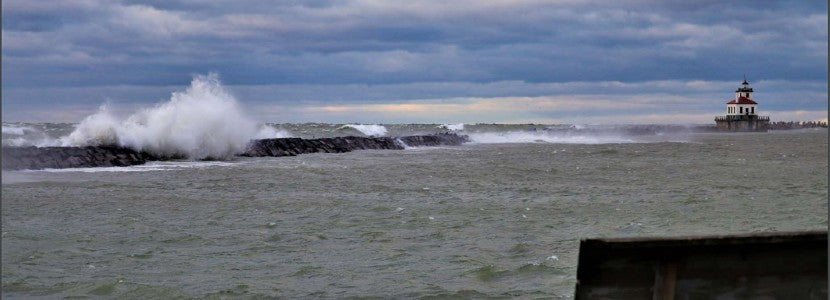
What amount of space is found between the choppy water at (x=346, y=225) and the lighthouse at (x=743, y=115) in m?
99.4

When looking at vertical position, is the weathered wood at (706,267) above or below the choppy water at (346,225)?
above

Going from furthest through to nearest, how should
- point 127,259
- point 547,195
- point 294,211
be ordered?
1. point 547,195
2. point 294,211
3. point 127,259

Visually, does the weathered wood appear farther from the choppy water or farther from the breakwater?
the breakwater

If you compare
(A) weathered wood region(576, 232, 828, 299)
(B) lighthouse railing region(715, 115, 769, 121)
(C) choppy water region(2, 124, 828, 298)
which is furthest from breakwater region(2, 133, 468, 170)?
(B) lighthouse railing region(715, 115, 769, 121)

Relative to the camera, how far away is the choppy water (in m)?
9.38

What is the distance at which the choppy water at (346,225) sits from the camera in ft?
30.8

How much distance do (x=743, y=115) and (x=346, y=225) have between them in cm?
11607

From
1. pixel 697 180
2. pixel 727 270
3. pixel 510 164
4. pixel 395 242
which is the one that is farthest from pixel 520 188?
pixel 727 270

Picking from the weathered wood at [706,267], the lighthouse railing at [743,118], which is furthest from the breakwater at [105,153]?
the lighthouse railing at [743,118]

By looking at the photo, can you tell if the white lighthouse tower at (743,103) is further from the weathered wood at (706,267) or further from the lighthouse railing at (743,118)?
the weathered wood at (706,267)

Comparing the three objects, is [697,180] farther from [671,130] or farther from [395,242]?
[671,130]

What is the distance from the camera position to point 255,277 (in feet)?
31.5

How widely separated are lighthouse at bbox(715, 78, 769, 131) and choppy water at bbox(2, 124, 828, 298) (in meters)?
99.4

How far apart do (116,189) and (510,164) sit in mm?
16611
